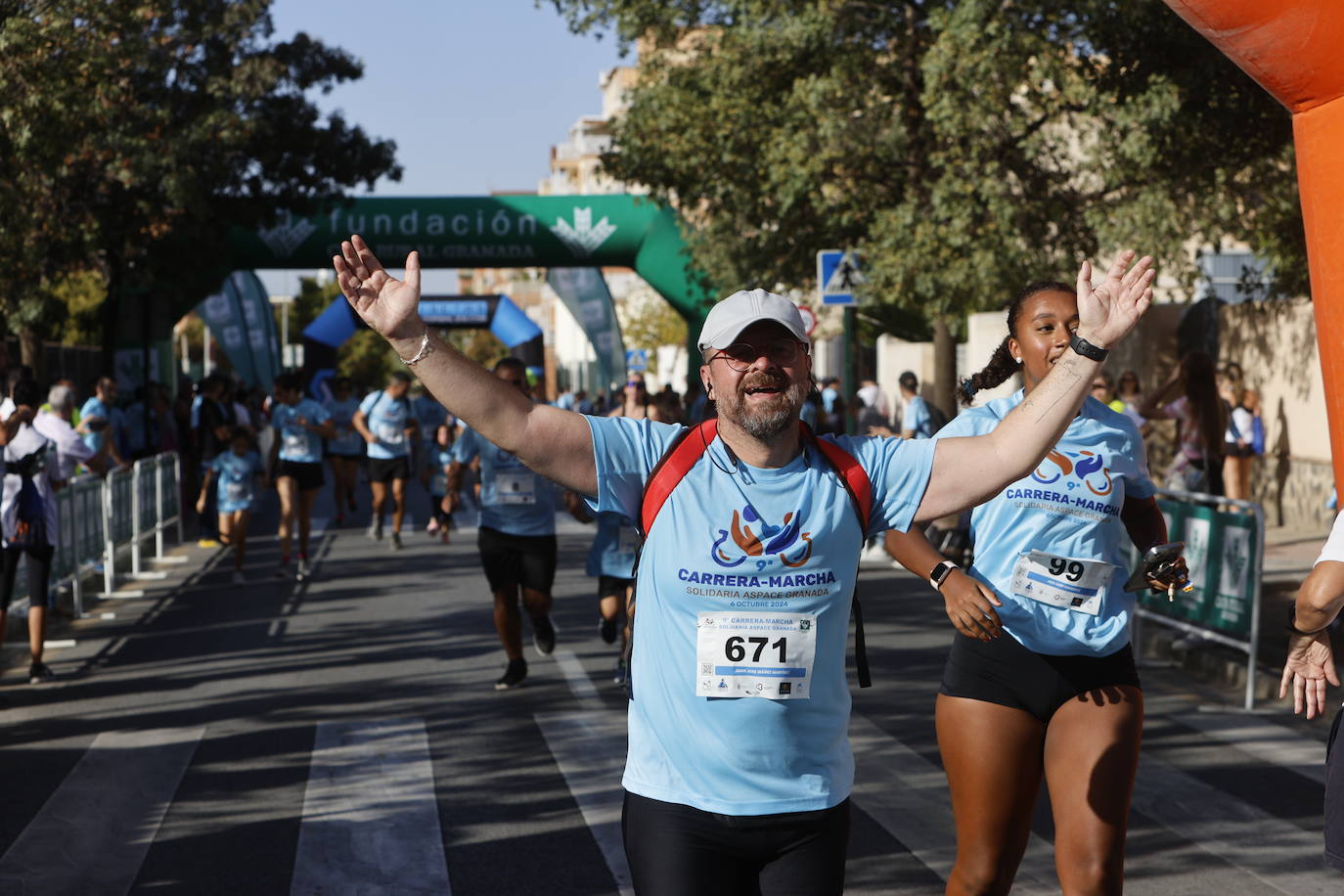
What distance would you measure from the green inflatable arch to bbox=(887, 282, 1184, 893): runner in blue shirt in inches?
845

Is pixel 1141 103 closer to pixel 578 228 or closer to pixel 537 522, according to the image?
pixel 537 522

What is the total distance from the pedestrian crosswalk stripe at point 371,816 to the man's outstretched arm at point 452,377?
110 inches

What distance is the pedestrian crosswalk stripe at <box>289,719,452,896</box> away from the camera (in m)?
5.68

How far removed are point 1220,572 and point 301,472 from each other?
907cm

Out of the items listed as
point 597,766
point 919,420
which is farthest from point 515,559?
point 919,420

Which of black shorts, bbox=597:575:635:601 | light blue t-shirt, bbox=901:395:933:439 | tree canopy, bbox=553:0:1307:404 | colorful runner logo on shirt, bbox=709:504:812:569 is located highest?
tree canopy, bbox=553:0:1307:404

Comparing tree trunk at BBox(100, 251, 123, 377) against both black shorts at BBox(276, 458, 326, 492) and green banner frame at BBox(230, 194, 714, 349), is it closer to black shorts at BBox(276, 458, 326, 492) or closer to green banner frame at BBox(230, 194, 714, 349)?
green banner frame at BBox(230, 194, 714, 349)

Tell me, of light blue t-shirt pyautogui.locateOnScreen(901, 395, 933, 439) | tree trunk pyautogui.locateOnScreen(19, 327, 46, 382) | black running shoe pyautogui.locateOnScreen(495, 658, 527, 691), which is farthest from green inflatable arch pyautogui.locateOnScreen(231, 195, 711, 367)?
black running shoe pyautogui.locateOnScreen(495, 658, 527, 691)

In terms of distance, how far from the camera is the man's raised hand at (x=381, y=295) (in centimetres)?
306

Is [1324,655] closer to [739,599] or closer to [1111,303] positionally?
[1111,303]

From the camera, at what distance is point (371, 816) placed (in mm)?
6531

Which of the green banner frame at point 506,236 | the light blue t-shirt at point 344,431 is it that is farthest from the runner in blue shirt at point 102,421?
the green banner frame at point 506,236

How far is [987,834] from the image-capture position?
169 inches

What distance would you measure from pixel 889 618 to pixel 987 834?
8.12 meters
